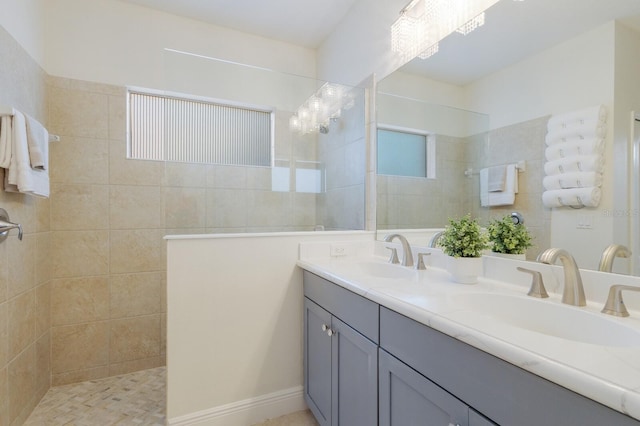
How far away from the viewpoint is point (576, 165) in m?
1.02

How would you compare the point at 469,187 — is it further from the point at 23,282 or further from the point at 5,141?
the point at 23,282

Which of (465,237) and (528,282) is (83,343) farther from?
(528,282)

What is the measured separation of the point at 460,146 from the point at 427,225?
17.5 inches

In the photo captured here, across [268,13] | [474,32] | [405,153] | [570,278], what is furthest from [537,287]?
[268,13]

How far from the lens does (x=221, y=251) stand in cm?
168

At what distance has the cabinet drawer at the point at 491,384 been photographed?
1.80 feet

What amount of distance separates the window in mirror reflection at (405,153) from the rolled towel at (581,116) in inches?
25.0

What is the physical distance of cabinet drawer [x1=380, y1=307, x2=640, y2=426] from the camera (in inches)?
21.5

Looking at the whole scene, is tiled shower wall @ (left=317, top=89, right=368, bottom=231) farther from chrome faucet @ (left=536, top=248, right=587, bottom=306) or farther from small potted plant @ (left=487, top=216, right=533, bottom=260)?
chrome faucet @ (left=536, top=248, right=587, bottom=306)

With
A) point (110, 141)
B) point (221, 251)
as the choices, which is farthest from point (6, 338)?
point (110, 141)

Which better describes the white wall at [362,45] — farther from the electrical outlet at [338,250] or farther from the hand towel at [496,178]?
the electrical outlet at [338,250]

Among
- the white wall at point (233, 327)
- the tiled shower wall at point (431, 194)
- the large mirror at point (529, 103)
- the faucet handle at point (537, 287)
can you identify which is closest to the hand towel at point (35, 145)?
the white wall at point (233, 327)

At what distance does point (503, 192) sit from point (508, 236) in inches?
7.3

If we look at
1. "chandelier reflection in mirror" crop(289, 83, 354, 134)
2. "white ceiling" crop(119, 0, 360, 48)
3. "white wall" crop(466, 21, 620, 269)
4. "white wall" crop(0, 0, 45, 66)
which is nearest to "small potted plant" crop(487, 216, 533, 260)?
"white wall" crop(466, 21, 620, 269)
